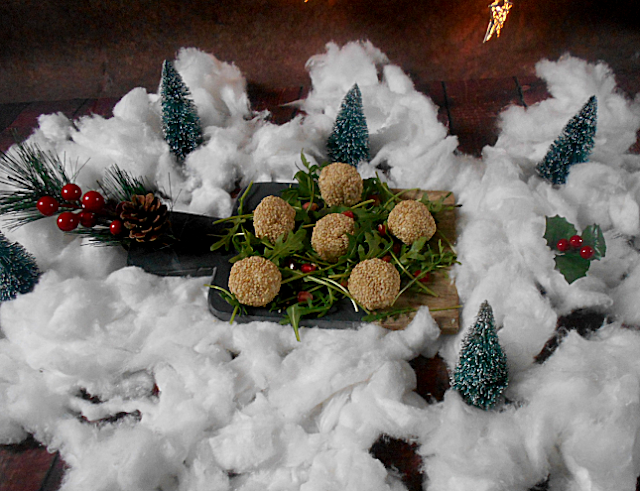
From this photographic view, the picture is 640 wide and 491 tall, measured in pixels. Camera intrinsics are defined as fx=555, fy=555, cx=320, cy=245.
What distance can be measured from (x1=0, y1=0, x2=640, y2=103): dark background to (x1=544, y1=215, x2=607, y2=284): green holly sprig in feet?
2.48

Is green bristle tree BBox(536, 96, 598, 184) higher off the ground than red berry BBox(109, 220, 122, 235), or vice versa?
green bristle tree BBox(536, 96, 598, 184)

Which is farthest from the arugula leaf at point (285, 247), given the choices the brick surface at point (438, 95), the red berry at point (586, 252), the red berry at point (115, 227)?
the brick surface at point (438, 95)

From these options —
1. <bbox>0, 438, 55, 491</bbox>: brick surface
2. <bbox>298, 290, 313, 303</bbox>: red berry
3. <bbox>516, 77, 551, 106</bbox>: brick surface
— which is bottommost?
<bbox>0, 438, 55, 491</bbox>: brick surface

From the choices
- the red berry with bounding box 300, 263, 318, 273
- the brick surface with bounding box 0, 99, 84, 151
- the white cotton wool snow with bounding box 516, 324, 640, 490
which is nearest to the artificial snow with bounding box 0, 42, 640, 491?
the white cotton wool snow with bounding box 516, 324, 640, 490

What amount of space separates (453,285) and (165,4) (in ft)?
3.75

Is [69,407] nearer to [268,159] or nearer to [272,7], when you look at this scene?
[268,159]

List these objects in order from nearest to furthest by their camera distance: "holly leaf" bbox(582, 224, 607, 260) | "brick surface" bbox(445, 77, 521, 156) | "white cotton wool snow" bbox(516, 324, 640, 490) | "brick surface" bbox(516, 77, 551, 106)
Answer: "white cotton wool snow" bbox(516, 324, 640, 490)
"holly leaf" bbox(582, 224, 607, 260)
"brick surface" bbox(445, 77, 521, 156)
"brick surface" bbox(516, 77, 551, 106)

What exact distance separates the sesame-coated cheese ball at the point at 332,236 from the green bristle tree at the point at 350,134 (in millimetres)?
278

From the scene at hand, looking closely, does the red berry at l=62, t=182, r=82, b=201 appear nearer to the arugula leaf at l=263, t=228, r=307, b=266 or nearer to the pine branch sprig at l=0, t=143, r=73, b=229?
the pine branch sprig at l=0, t=143, r=73, b=229

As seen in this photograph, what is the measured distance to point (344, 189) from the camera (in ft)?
3.35

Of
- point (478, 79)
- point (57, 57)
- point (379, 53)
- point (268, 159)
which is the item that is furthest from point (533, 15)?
point (57, 57)

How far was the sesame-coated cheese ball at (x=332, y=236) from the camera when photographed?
0.93 m

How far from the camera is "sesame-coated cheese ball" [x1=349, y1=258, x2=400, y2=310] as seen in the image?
0.86 metres

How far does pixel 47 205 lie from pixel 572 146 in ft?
3.21
